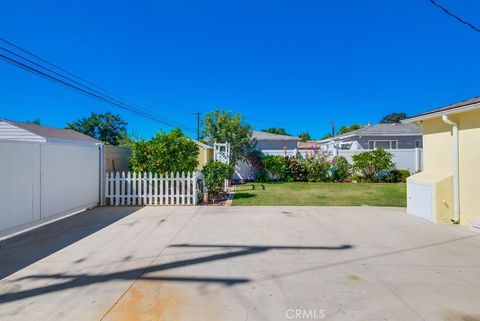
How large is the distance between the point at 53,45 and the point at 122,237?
10.9 metres

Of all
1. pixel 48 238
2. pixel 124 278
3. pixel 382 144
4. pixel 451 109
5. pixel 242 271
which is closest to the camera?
pixel 124 278

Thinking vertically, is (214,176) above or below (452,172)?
below

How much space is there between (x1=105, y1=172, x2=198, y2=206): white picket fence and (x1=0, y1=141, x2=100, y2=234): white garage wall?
513 mm

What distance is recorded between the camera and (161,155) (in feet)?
29.1

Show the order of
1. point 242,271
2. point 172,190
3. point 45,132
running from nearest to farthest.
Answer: point 242,271 < point 172,190 < point 45,132

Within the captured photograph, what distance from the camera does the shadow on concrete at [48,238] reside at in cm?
394

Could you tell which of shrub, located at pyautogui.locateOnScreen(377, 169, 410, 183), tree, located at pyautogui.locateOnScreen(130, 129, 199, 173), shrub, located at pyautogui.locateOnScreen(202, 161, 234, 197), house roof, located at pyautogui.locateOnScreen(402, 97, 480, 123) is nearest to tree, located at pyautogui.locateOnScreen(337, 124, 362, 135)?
shrub, located at pyautogui.locateOnScreen(377, 169, 410, 183)

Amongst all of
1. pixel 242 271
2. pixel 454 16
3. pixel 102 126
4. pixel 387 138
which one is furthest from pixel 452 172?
pixel 102 126

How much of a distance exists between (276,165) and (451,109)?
986cm

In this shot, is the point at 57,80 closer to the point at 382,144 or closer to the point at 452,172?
the point at 452,172

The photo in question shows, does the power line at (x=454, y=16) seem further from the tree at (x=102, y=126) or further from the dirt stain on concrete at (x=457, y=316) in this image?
the tree at (x=102, y=126)

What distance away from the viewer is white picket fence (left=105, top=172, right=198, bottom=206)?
8625 mm

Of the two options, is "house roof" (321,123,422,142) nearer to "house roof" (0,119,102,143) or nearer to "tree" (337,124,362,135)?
"house roof" (0,119,102,143)

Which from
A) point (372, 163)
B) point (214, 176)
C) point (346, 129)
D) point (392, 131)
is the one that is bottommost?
point (214, 176)
